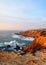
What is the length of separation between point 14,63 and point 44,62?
2613 millimetres

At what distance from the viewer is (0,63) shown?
14.5 m

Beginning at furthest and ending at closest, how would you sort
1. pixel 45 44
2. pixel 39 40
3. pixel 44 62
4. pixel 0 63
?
pixel 39 40, pixel 45 44, pixel 44 62, pixel 0 63

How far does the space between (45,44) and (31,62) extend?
1462 cm

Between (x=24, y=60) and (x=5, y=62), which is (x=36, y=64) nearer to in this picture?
(x=24, y=60)

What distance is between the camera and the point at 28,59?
1623cm

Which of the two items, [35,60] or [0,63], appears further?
[35,60]

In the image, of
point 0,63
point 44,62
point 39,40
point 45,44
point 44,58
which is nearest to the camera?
point 0,63

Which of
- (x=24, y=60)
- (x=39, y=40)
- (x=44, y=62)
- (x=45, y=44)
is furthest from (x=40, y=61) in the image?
(x=39, y=40)

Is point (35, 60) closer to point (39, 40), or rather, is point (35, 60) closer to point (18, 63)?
point (18, 63)

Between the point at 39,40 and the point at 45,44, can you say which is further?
the point at 39,40

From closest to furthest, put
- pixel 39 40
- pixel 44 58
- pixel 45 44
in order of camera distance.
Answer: pixel 44 58 → pixel 45 44 → pixel 39 40

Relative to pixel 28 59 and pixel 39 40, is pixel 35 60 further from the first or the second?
pixel 39 40

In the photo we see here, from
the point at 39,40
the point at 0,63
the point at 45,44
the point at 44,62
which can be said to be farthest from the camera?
the point at 39,40

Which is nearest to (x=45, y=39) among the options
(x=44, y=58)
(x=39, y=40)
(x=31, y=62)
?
(x=39, y=40)
